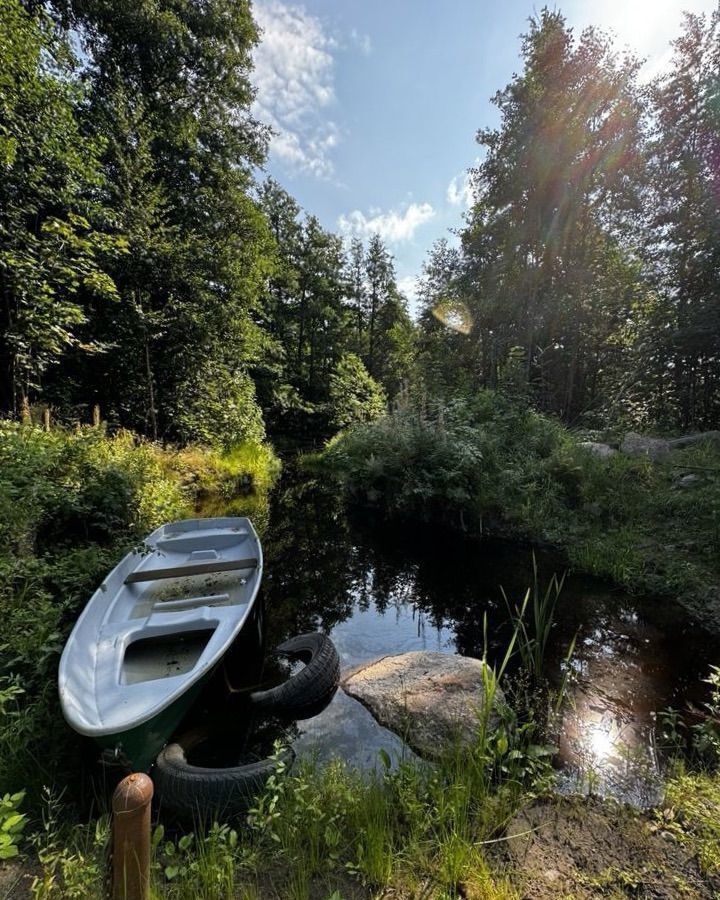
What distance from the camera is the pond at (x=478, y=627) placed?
9.61ft

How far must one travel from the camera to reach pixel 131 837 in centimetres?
119

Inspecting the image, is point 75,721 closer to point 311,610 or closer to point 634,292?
point 311,610

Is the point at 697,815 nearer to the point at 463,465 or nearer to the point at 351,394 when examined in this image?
the point at 463,465

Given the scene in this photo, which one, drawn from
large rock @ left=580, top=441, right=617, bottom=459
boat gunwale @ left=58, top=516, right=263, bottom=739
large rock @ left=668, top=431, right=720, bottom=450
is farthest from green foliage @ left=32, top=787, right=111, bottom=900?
large rock @ left=668, top=431, right=720, bottom=450

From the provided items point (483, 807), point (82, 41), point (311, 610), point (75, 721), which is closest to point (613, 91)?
point (82, 41)

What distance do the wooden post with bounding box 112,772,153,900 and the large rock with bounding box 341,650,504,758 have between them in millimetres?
1787

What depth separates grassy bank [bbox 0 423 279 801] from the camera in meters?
2.40

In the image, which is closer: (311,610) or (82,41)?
(311,610)

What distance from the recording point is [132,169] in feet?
30.8

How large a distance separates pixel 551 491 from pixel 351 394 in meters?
18.4

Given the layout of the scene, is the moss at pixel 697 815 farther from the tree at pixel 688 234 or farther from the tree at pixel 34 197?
the tree at pixel 688 234

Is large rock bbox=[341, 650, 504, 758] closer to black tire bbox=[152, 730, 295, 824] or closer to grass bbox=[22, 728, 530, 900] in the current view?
grass bbox=[22, 728, 530, 900]

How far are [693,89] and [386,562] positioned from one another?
14.4 meters

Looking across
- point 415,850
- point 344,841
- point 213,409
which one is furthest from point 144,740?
point 213,409
